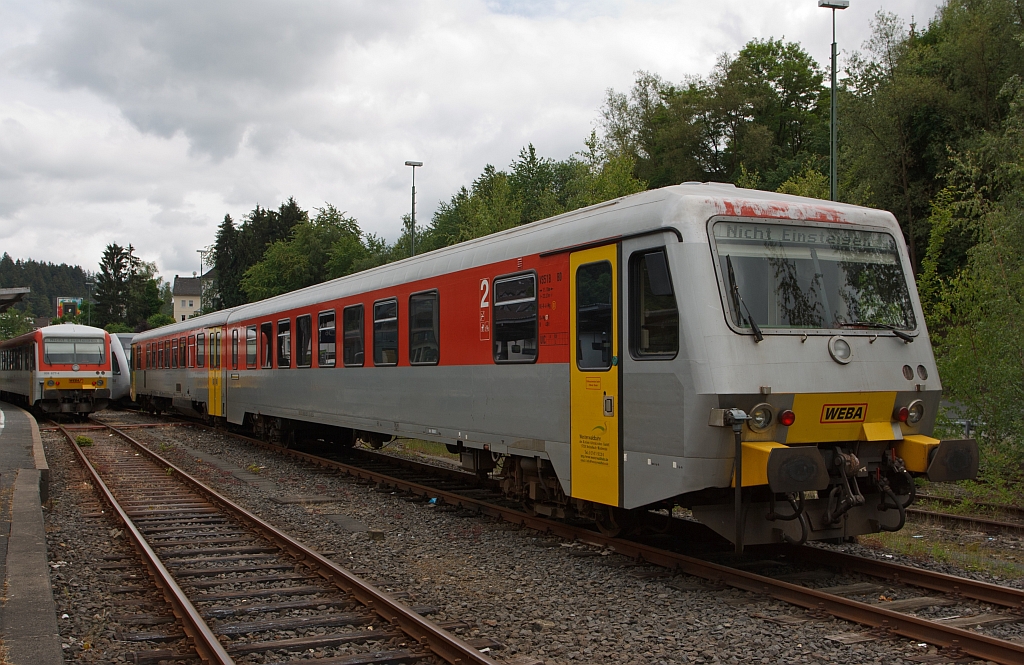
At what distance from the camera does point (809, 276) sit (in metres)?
7.28

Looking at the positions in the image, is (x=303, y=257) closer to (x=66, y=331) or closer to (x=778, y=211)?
(x=66, y=331)

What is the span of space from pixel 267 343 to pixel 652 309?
12.2 metres

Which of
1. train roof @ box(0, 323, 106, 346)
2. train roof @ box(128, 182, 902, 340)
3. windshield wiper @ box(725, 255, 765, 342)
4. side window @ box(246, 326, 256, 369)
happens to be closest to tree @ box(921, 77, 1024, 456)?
train roof @ box(128, 182, 902, 340)

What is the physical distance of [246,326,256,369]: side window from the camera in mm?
18828

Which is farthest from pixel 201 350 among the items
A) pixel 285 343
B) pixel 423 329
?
pixel 423 329

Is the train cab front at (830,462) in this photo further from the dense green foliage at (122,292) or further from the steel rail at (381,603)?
the dense green foliage at (122,292)

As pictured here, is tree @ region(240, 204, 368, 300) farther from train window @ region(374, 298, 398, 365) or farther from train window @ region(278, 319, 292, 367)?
train window @ region(374, 298, 398, 365)

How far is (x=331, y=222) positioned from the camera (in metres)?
64.8

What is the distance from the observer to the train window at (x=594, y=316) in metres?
7.71

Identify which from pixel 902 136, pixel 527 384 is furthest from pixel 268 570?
pixel 902 136

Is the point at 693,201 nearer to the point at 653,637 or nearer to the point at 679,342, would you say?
the point at 679,342

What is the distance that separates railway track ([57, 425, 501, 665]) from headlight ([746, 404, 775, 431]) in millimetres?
2517

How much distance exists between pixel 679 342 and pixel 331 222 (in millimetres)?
60246

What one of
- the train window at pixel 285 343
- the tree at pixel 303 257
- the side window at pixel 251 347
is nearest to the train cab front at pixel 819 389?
the train window at pixel 285 343
